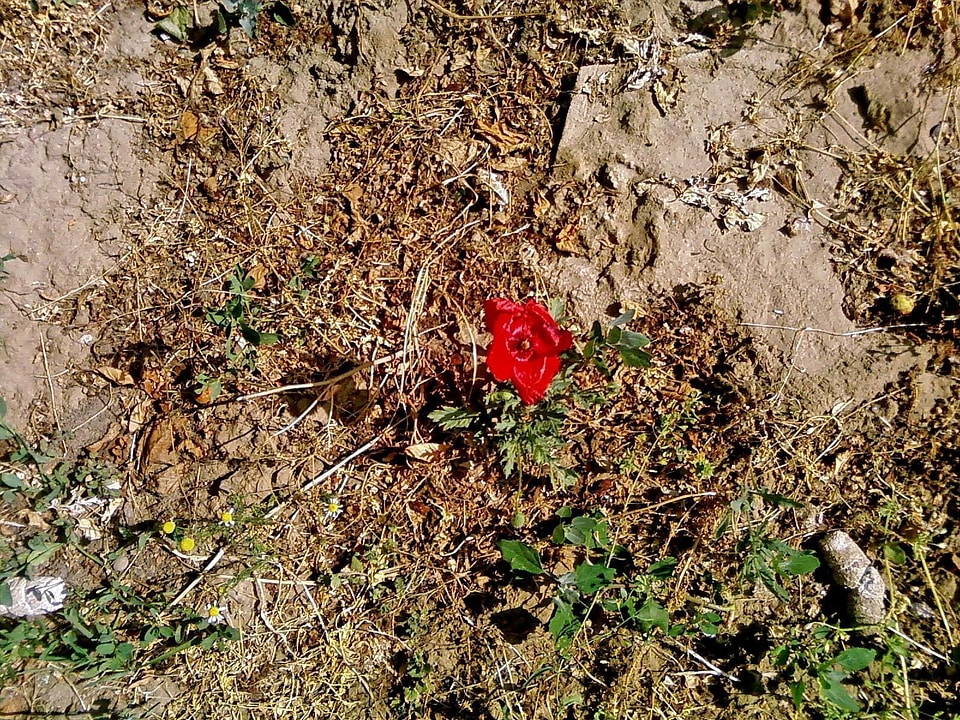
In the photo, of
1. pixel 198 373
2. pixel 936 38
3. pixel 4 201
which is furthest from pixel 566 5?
pixel 4 201

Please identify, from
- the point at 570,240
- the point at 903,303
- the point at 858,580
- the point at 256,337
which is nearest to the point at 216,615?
the point at 256,337

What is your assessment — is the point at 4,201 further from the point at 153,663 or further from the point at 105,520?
the point at 153,663

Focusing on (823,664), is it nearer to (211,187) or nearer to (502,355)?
(502,355)

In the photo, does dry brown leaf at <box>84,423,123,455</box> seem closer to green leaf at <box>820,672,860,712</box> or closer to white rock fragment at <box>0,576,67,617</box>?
white rock fragment at <box>0,576,67,617</box>

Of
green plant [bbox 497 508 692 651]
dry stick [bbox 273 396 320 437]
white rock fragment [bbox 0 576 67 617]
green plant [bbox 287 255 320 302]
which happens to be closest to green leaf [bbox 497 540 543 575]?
green plant [bbox 497 508 692 651]

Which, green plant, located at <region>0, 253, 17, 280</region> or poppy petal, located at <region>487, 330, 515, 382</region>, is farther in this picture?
green plant, located at <region>0, 253, 17, 280</region>

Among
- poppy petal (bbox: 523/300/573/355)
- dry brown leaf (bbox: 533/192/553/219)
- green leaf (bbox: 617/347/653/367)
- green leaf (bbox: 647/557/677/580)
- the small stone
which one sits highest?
dry brown leaf (bbox: 533/192/553/219)
